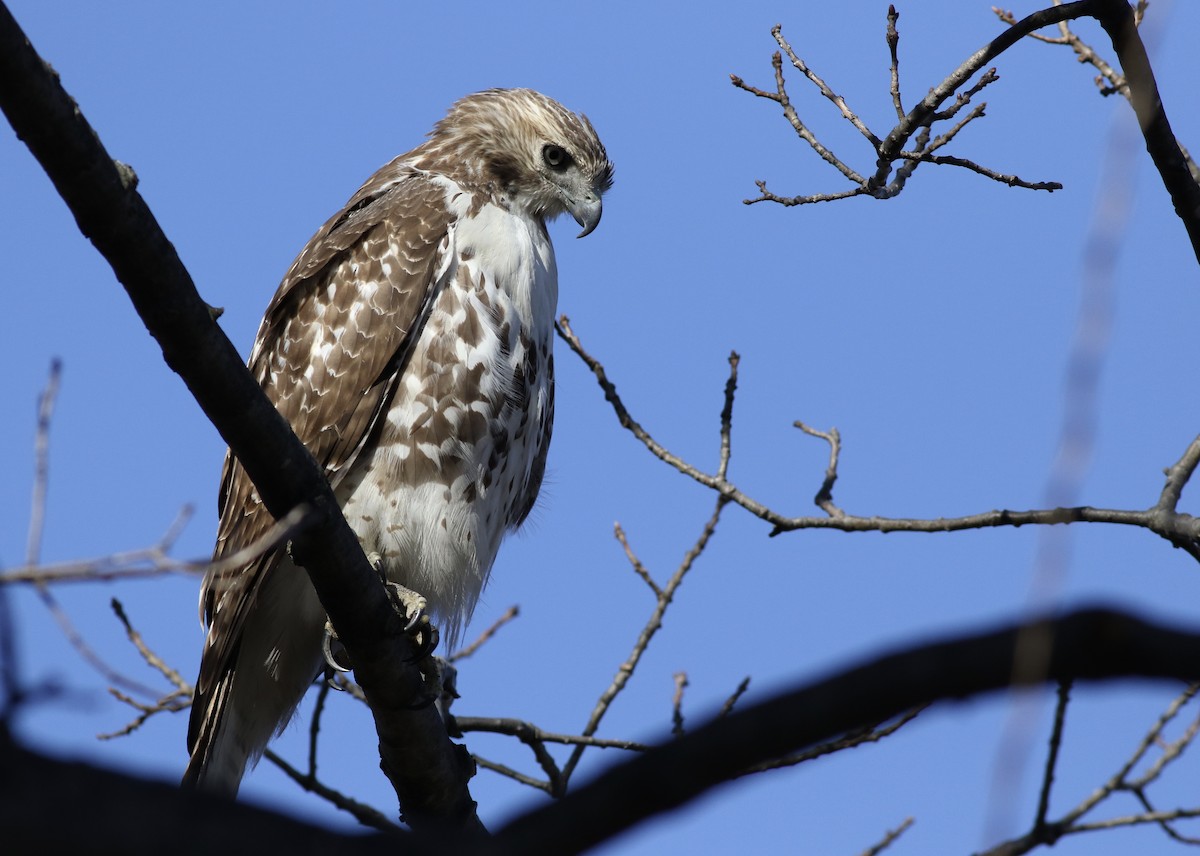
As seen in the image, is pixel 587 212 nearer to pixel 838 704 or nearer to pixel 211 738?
pixel 211 738

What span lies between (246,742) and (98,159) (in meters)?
3.02

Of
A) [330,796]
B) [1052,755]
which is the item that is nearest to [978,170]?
[1052,755]

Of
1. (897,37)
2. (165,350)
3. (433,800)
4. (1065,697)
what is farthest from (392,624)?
(897,37)

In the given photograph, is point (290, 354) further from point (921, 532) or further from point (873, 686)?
point (873, 686)

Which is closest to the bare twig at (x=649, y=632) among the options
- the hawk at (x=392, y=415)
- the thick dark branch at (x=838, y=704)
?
the hawk at (x=392, y=415)

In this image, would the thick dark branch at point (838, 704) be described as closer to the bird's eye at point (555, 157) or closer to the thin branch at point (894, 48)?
A: the thin branch at point (894, 48)

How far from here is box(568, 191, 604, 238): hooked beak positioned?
20.7ft

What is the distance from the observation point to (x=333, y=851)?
4.71 ft

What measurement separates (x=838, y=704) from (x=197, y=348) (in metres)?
2.30

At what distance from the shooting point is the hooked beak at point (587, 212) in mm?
6309

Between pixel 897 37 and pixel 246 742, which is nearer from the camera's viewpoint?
pixel 897 37

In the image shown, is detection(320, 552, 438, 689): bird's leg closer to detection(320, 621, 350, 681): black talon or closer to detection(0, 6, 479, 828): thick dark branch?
detection(320, 621, 350, 681): black talon

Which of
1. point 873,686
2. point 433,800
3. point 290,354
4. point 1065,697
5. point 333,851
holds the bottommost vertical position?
point 333,851

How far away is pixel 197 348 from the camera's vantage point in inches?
134
